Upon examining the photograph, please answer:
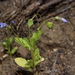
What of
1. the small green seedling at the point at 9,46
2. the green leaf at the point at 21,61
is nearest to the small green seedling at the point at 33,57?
the green leaf at the point at 21,61

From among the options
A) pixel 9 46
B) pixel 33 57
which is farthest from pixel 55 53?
pixel 9 46

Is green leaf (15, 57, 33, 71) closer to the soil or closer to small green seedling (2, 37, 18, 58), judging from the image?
the soil

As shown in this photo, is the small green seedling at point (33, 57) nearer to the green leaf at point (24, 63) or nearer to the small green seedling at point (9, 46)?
the green leaf at point (24, 63)

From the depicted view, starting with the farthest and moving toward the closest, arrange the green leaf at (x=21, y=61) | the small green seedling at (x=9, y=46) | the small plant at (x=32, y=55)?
the small green seedling at (x=9, y=46), the green leaf at (x=21, y=61), the small plant at (x=32, y=55)

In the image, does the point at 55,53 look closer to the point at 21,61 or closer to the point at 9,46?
the point at 21,61

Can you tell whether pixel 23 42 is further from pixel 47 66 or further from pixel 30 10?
pixel 30 10

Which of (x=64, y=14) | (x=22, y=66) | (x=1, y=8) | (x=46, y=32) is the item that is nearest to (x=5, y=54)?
(x=22, y=66)

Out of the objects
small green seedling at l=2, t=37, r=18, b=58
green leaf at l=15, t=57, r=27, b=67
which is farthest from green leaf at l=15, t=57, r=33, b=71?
small green seedling at l=2, t=37, r=18, b=58

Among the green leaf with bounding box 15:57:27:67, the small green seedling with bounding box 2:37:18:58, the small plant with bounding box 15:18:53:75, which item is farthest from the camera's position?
the small green seedling with bounding box 2:37:18:58
